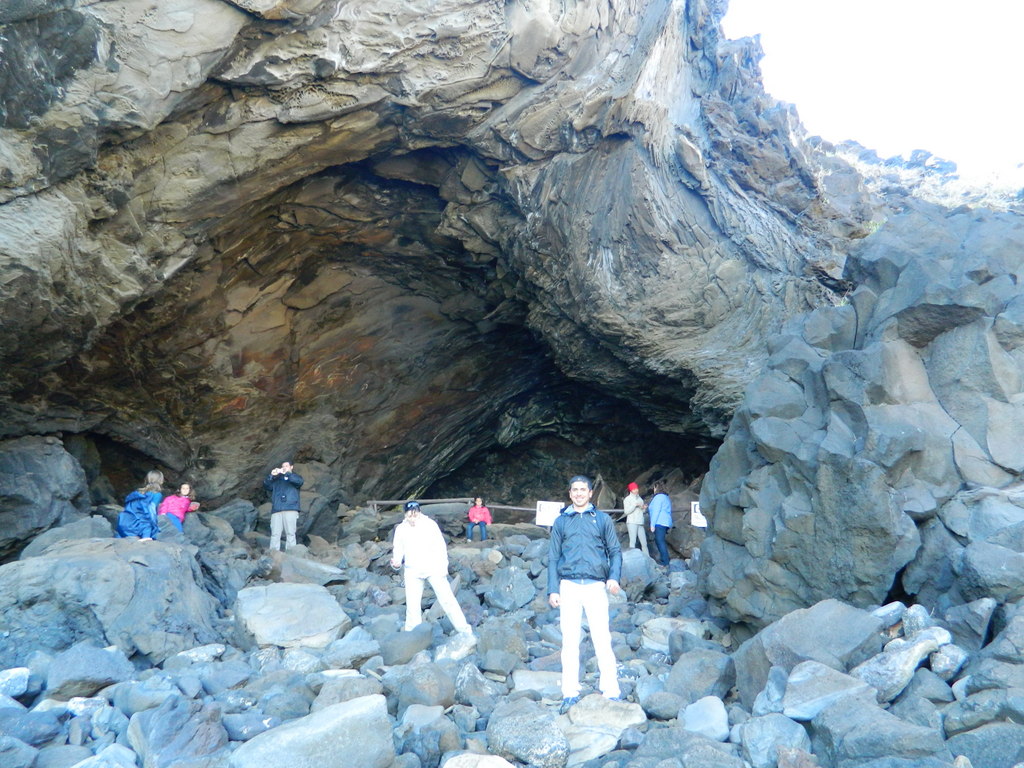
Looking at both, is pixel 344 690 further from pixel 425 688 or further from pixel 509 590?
pixel 509 590

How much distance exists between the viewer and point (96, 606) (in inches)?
244

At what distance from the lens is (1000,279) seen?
21.0 feet

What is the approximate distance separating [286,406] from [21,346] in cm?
527

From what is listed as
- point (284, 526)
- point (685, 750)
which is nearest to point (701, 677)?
point (685, 750)

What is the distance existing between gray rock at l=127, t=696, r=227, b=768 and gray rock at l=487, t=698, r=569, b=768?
1504 millimetres

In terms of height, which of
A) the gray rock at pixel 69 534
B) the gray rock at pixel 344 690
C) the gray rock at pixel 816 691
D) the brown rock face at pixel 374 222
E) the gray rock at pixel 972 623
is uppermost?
the brown rock face at pixel 374 222

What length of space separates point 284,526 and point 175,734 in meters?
7.68

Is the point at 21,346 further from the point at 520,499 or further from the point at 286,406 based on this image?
the point at 520,499

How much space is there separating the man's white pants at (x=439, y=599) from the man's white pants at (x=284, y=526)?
17.0ft

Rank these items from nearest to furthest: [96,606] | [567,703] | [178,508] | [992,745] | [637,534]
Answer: [992,745], [567,703], [96,606], [178,508], [637,534]

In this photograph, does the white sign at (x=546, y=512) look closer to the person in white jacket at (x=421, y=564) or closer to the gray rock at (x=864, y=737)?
the person in white jacket at (x=421, y=564)

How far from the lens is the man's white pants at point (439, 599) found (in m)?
6.56

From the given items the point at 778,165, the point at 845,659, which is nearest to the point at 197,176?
the point at 845,659

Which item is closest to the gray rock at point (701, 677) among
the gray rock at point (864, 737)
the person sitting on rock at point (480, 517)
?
the gray rock at point (864, 737)
